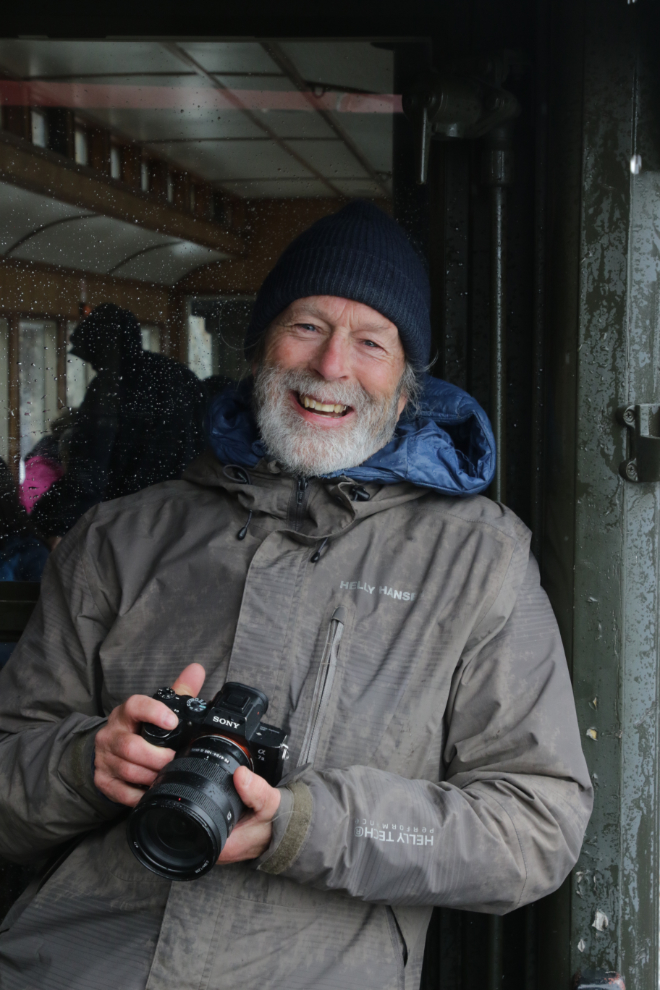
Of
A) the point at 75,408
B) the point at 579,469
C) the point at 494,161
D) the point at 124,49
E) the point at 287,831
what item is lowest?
the point at 287,831

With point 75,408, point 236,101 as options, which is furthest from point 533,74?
point 75,408

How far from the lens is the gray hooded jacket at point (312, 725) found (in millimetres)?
1476

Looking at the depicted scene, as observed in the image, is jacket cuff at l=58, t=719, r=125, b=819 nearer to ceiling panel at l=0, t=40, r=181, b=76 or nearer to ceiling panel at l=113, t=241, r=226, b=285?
ceiling panel at l=113, t=241, r=226, b=285

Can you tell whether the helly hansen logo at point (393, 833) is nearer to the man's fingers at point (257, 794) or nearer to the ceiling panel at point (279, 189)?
the man's fingers at point (257, 794)

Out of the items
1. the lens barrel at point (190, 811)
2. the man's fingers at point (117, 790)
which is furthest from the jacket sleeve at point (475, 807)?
the man's fingers at point (117, 790)

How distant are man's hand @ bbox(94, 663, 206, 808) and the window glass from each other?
101 cm

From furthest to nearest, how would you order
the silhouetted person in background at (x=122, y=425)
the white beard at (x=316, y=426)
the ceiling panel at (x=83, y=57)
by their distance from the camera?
the silhouetted person in background at (x=122, y=425)
the ceiling panel at (x=83, y=57)
the white beard at (x=316, y=426)

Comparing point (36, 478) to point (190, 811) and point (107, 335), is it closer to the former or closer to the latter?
point (107, 335)

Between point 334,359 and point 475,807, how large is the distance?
36.6 inches

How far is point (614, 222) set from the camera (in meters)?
1.76

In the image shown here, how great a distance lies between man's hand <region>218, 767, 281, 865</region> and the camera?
51.6 inches

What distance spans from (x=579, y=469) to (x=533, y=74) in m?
0.88

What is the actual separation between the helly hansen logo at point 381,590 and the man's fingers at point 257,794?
0.47 meters

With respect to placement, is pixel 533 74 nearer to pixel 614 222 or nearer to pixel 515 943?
pixel 614 222
